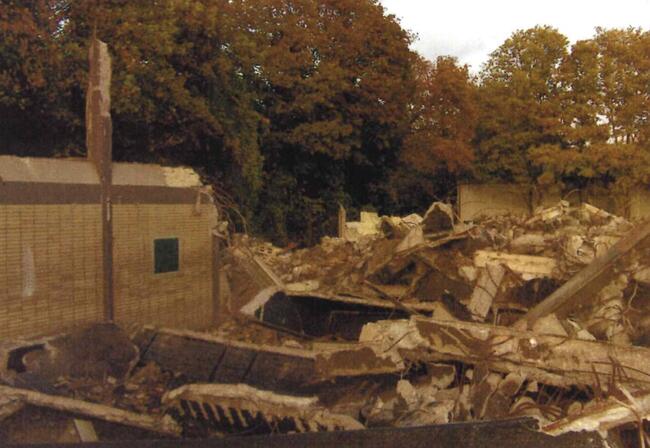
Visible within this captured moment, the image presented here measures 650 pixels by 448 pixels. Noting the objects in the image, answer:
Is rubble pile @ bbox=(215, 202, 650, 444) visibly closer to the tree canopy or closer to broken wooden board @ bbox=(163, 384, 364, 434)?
broken wooden board @ bbox=(163, 384, 364, 434)

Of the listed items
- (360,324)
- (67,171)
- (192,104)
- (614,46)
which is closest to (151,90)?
(192,104)

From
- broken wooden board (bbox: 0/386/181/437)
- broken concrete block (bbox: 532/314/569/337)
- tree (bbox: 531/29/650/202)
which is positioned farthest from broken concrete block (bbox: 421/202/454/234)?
tree (bbox: 531/29/650/202)

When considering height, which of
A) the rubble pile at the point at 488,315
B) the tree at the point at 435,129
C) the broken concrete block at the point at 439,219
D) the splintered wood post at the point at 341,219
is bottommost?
the splintered wood post at the point at 341,219

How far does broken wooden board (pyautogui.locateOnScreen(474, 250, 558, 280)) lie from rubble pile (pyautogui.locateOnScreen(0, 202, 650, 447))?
0.03 metres

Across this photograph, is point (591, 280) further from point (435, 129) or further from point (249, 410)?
point (435, 129)

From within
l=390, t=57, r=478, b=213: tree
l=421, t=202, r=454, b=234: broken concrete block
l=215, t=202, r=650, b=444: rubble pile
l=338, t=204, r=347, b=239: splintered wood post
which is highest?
l=390, t=57, r=478, b=213: tree

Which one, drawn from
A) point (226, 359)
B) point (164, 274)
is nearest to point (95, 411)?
point (226, 359)

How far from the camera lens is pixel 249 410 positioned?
17.5ft

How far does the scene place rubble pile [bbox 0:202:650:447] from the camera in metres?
5.02

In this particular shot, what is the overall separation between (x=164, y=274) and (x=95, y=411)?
3.92 m

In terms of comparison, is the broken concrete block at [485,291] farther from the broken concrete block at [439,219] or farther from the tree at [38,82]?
the tree at [38,82]

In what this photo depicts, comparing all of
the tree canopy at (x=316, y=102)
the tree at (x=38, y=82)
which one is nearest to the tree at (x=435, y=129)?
the tree canopy at (x=316, y=102)

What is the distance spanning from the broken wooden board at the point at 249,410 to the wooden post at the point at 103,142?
287cm

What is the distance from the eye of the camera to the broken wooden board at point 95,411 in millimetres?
5270
